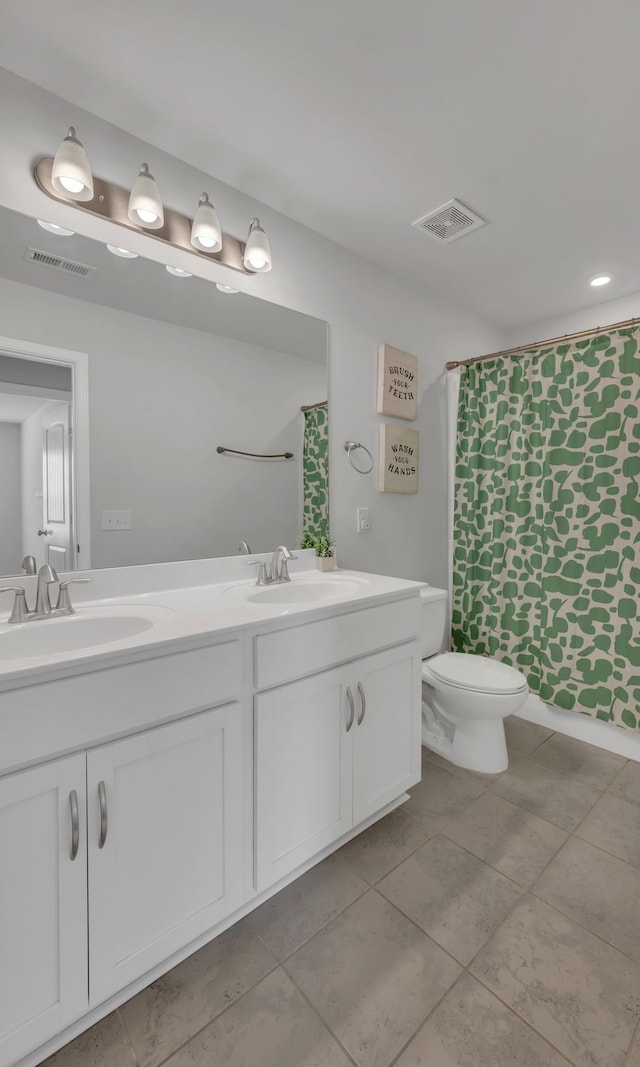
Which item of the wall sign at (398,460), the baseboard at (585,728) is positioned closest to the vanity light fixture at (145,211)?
the wall sign at (398,460)

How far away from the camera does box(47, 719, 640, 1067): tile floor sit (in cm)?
95

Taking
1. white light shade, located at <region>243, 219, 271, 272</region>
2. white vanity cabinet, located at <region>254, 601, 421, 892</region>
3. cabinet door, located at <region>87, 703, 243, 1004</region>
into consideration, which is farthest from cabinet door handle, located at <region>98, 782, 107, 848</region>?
white light shade, located at <region>243, 219, 271, 272</region>

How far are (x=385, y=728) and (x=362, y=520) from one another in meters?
0.96

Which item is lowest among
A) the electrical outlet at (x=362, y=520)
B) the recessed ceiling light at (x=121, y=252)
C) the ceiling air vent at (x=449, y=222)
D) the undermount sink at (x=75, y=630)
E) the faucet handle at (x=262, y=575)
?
the undermount sink at (x=75, y=630)

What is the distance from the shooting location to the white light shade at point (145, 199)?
4.38ft

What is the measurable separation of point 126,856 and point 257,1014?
1.66 feet

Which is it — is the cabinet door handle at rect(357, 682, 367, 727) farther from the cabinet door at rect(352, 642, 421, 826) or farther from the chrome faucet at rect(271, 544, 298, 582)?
the chrome faucet at rect(271, 544, 298, 582)

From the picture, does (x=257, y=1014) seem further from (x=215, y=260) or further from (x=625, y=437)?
(x=625, y=437)

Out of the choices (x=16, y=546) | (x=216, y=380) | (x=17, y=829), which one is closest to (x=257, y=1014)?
(x=17, y=829)

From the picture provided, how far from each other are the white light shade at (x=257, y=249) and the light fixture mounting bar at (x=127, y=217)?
7cm

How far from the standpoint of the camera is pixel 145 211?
53.2 inches

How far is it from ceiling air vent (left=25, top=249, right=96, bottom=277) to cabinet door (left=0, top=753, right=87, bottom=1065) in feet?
4.45

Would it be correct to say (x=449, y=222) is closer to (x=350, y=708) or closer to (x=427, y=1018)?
(x=350, y=708)

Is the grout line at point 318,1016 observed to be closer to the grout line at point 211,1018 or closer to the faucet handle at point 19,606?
the grout line at point 211,1018
